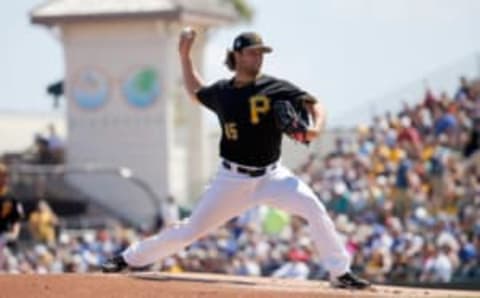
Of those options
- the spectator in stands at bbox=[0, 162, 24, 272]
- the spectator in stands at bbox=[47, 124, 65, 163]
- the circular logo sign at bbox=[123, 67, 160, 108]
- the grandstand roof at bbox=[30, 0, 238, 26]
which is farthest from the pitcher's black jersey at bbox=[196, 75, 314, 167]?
the spectator in stands at bbox=[47, 124, 65, 163]

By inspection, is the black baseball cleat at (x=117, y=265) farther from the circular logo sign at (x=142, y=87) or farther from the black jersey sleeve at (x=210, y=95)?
the circular logo sign at (x=142, y=87)

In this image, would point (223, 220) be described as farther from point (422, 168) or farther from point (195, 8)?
point (195, 8)

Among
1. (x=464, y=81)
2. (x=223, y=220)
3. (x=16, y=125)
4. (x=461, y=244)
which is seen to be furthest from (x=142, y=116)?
(x=223, y=220)

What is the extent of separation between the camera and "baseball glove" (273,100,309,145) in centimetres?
1088

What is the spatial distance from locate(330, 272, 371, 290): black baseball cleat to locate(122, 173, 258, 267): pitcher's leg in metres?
0.88

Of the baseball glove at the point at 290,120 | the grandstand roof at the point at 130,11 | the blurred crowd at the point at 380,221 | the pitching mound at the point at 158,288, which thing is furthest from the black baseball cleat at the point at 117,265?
the grandstand roof at the point at 130,11

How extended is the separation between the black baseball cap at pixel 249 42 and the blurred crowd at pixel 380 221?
24.2ft

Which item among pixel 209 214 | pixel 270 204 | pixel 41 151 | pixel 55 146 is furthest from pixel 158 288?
pixel 55 146

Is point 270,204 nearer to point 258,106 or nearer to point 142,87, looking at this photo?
point 258,106

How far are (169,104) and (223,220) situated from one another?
2130 cm

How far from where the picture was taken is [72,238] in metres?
26.3

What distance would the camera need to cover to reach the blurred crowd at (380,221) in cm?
1983

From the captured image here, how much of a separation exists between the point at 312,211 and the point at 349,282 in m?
0.61

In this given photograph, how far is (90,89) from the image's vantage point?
33.4 metres
